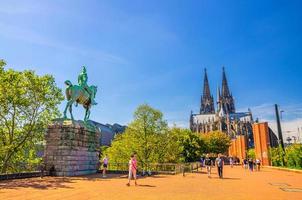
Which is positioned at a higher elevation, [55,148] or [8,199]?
[55,148]

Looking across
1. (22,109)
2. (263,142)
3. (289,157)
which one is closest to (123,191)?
(22,109)

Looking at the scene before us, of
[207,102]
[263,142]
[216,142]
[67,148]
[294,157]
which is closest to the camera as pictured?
[67,148]

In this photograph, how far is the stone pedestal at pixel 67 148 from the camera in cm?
1590

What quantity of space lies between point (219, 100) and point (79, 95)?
132318 millimetres

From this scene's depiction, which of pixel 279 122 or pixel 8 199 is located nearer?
pixel 8 199

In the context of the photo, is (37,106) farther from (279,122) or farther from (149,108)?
(279,122)

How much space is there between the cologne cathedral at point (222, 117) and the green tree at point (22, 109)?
91110 mm

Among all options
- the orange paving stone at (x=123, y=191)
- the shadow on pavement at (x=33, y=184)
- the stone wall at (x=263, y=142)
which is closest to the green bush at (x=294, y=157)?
the stone wall at (x=263, y=142)

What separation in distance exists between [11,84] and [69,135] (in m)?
10.1

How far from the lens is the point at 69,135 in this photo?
54.0ft

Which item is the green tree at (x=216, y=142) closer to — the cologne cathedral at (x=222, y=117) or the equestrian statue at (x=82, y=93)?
the cologne cathedral at (x=222, y=117)

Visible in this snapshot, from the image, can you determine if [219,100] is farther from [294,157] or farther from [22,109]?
[22,109]

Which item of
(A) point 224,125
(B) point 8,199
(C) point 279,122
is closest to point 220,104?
(A) point 224,125

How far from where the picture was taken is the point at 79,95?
1825 cm
